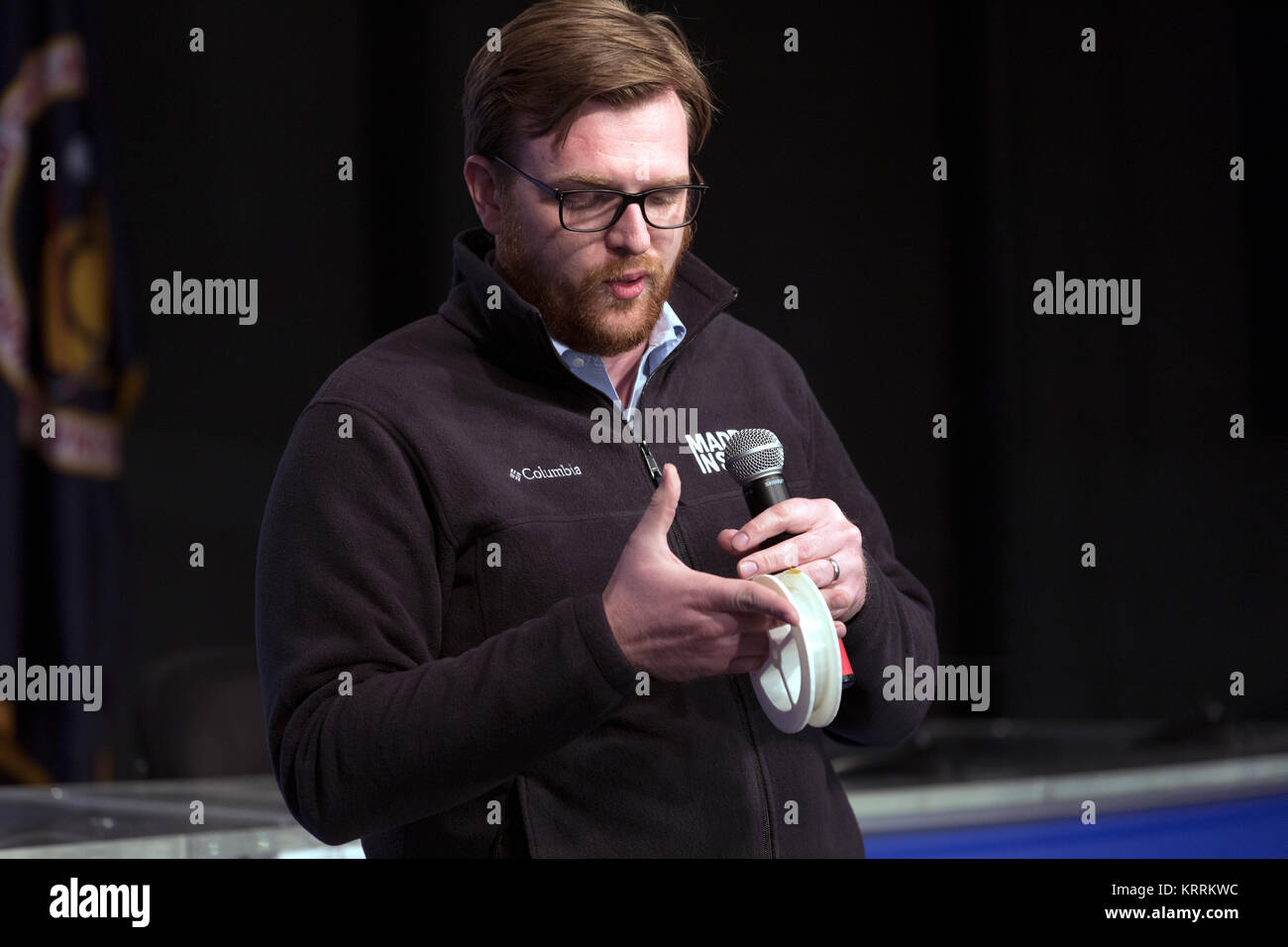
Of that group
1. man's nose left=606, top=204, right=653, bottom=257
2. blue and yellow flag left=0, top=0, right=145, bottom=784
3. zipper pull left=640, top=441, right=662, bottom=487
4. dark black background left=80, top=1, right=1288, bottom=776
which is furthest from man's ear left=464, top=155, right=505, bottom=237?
blue and yellow flag left=0, top=0, right=145, bottom=784

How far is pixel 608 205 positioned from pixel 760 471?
0.98ft

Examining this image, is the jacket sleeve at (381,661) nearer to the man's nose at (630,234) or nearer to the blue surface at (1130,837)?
the man's nose at (630,234)

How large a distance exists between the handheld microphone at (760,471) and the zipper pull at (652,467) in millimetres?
76

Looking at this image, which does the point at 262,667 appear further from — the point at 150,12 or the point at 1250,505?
the point at 1250,505

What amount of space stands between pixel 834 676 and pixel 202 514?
3.03 meters

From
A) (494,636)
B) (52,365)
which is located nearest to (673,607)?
(494,636)

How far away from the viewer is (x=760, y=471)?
1.14m

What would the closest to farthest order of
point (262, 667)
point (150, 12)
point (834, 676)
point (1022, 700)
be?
1. point (834, 676)
2. point (262, 667)
3. point (150, 12)
4. point (1022, 700)

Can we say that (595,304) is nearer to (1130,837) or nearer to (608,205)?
(608,205)

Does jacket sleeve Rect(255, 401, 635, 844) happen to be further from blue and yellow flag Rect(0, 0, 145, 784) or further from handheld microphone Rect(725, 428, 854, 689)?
blue and yellow flag Rect(0, 0, 145, 784)

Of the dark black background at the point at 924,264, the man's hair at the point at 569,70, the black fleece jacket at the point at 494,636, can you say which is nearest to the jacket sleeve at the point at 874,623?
the black fleece jacket at the point at 494,636

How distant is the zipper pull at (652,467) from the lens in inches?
48.2

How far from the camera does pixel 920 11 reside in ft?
13.5
